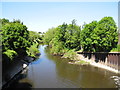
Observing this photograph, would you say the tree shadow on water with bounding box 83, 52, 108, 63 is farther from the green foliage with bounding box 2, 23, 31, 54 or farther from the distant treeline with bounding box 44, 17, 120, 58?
the green foliage with bounding box 2, 23, 31, 54

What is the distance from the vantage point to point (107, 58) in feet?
75.5

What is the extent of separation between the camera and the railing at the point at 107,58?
2062 cm

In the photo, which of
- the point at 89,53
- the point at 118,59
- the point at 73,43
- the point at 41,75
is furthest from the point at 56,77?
the point at 73,43

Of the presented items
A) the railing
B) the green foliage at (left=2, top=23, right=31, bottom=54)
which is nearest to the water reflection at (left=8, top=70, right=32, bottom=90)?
the green foliage at (left=2, top=23, right=31, bottom=54)

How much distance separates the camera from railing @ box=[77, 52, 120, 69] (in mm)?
20625

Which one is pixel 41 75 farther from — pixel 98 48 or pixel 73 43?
pixel 73 43

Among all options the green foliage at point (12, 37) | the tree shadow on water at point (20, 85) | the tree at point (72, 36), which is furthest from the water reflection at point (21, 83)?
the tree at point (72, 36)

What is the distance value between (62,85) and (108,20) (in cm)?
1516

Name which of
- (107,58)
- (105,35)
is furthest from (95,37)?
(107,58)

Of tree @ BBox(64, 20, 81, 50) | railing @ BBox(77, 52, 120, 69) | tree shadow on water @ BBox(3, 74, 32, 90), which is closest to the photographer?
tree shadow on water @ BBox(3, 74, 32, 90)

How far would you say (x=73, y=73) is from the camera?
2089 cm

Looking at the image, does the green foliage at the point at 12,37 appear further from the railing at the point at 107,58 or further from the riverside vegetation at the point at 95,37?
the railing at the point at 107,58

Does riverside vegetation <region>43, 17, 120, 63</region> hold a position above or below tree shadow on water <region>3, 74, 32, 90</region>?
above

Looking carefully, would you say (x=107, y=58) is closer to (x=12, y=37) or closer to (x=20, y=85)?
(x=20, y=85)
